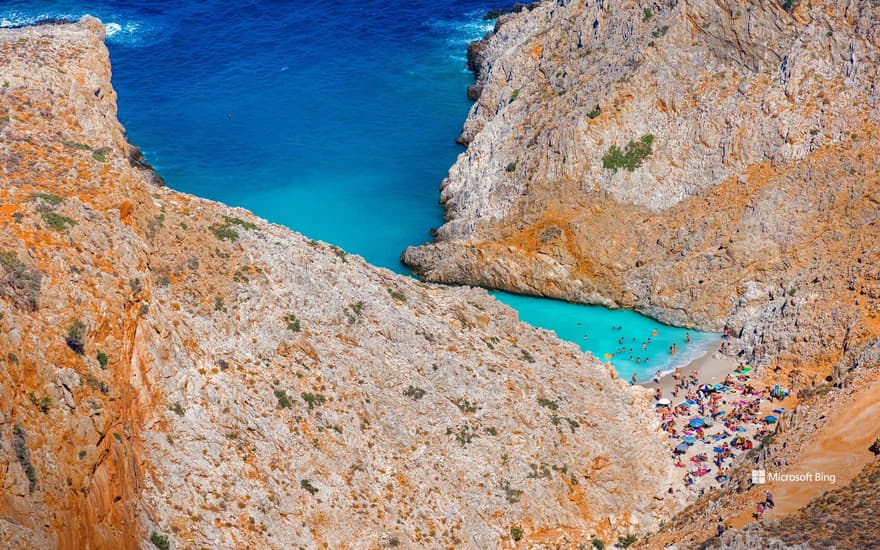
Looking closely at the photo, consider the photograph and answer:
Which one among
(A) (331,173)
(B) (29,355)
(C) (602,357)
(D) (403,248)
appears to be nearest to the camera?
(B) (29,355)

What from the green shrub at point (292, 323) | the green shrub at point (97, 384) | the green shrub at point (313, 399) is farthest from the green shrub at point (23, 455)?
the green shrub at point (292, 323)

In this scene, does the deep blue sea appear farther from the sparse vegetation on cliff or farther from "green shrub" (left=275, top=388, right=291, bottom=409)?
"green shrub" (left=275, top=388, right=291, bottom=409)

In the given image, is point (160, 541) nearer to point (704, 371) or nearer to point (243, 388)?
point (243, 388)

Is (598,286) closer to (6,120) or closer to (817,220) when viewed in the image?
(817,220)

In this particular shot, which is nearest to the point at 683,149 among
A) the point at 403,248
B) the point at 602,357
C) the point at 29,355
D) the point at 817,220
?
the point at 817,220

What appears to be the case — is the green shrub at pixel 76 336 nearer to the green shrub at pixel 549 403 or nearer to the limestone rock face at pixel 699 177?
the green shrub at pixel 549 403

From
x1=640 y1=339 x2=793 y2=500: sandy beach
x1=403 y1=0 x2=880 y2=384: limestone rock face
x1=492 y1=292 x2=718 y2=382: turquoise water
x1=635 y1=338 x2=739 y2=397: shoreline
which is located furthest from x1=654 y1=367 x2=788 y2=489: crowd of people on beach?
x1=403 y1=0 x2=880 y2=384: limestone rock face
